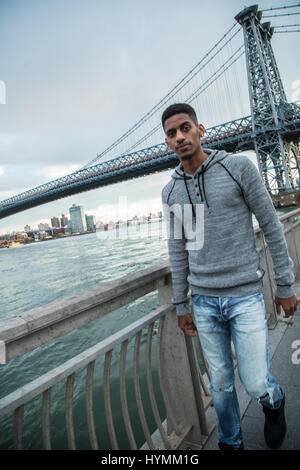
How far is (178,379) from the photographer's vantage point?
1331 mm

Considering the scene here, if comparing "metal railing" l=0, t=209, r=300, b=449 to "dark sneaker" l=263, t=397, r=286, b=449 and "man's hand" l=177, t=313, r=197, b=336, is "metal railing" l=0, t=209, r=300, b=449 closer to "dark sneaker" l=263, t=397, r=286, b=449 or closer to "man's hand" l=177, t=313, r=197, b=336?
"man's hand" l=177, t=313, r=197, b=336

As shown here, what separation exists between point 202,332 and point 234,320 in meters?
0.15

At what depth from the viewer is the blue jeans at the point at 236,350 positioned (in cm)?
107

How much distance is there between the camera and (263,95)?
2581cm

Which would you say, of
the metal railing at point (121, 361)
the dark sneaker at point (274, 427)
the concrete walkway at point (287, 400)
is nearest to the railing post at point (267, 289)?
the concrete walkway at point (287, 400)

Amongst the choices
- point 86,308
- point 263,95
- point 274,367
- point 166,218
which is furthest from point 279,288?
point 263,95

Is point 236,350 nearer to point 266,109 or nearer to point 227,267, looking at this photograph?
point 227,267

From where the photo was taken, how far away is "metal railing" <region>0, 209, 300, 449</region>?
28.6 inches

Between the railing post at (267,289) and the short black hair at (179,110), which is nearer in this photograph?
the short black hair at (179,110)

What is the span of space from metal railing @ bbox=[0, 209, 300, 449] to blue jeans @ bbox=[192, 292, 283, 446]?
18 cm

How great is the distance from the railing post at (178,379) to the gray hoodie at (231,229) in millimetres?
263

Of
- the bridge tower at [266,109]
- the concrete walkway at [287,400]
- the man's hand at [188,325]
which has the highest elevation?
the bridge tower at [266,109]

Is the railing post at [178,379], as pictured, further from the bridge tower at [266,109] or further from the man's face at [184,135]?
the bridge tower at [266,109]
